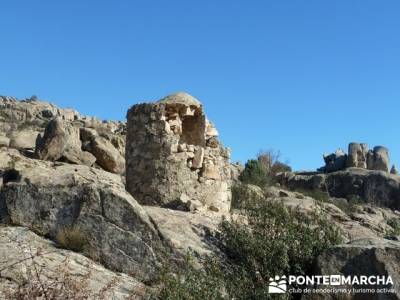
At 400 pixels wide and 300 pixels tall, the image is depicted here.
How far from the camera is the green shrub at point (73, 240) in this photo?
7.70 meters

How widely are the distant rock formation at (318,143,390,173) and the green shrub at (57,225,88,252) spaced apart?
104 feet

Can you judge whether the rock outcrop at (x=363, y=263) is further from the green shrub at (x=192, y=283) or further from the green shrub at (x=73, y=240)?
the green shrub at (x=73, y=240)

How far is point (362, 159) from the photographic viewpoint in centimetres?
3794

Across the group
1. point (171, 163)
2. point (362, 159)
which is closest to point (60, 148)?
point (171, 163)

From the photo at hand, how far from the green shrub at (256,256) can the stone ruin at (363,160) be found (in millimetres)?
27927

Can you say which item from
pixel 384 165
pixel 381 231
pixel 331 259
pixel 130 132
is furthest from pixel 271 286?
pixel 384 165

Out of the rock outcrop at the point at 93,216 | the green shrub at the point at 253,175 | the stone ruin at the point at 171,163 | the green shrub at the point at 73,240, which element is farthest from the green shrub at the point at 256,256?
the green shrub at the point at 253,175

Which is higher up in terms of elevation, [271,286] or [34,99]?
[34,99]

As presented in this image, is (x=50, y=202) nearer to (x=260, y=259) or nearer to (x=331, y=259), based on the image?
(x=260, y=259)

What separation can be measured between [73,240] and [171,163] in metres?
4.56

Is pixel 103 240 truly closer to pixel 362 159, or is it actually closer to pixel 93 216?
pixel 93 216

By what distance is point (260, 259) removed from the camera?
8.78 metres

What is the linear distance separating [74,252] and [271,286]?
107 inches

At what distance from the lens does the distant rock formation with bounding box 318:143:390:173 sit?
→ 37.5 metres
